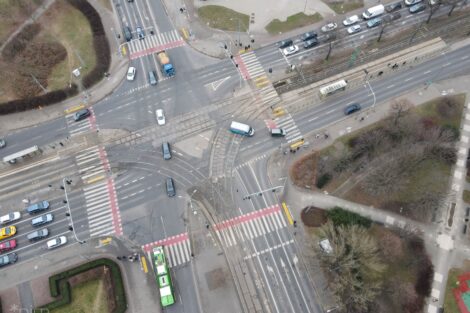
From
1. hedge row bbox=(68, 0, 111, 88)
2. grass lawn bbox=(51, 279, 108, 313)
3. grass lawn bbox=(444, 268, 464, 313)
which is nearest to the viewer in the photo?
grass lawn bbox=(444, 268, 464, 313)

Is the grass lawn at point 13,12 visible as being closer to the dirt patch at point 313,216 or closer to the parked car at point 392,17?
the dirt patch at point 313,216

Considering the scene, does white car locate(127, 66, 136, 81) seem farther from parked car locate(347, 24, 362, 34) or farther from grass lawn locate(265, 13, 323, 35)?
parked car locate(347, 24, 362, 34)

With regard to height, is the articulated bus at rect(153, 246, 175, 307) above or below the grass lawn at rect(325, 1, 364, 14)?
below

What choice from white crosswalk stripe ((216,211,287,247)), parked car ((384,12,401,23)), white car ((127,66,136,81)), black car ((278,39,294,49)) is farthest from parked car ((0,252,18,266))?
parked car ((384,12,401,23))

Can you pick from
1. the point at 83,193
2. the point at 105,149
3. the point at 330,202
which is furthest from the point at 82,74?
the point at 330,202

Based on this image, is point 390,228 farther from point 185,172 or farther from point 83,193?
point 83,193

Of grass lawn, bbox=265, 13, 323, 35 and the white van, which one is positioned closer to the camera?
the white van

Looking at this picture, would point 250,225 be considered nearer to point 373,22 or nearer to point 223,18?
point 223,18
